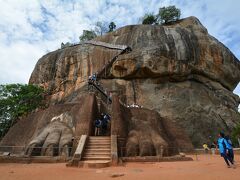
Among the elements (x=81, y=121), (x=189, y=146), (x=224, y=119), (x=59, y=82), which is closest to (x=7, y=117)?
(x=59, y=82)

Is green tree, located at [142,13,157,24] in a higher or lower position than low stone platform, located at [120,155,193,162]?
higher

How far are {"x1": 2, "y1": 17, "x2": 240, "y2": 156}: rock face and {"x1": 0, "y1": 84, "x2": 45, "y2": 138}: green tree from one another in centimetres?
342

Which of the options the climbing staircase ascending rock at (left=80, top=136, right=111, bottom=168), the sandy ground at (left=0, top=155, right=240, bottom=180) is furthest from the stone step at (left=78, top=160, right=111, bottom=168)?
the sandy ground at (left=0, top=155, right=240, bottom=180)

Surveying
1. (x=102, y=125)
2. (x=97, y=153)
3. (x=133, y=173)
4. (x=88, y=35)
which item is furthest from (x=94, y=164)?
(x=88, y=35)

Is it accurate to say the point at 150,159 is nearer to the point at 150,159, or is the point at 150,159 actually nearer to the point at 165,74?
the point at 150,159

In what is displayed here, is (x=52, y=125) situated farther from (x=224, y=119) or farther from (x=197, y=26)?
(x=197, y=26)

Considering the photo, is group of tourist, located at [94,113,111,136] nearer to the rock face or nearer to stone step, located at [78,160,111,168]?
stone step, located at [78,160,111,168]

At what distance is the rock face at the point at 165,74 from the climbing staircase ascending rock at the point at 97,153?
12.7m

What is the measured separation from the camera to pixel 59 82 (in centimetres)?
3556

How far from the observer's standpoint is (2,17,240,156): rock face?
96.2ft

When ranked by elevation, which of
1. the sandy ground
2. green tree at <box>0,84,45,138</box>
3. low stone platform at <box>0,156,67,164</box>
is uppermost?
green tree at <box>0,84,45,138</box>

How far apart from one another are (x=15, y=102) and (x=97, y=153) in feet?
73.9

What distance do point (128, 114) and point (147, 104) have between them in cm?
1449

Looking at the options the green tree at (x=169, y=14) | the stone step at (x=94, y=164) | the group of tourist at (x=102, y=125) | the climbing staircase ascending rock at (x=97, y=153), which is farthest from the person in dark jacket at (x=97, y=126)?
the green tree at (x=169, y=14)
